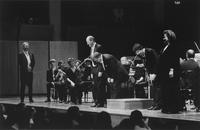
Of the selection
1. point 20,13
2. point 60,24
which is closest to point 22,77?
point 20,13

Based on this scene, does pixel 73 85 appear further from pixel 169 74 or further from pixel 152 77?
pixel 169 74

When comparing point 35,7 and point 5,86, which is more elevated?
point 35,7

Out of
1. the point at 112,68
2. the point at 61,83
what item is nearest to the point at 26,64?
the point at 61,83

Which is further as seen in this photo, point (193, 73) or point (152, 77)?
point (152, 77)

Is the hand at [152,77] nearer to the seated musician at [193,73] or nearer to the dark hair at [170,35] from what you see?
the seated musician at [193,73]

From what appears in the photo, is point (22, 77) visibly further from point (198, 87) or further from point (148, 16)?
point (148, 16)

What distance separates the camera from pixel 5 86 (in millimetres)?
14539

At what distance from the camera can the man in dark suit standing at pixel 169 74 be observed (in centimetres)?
759

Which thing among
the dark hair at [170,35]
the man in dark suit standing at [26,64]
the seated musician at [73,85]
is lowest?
the seated musician at [73,85]

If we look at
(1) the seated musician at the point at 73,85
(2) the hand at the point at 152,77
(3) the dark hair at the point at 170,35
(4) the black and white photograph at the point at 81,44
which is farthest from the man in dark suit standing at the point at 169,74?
(1) the seated musician at the point at 73,85

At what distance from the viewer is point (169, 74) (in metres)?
7.74

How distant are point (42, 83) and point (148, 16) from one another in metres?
4.14

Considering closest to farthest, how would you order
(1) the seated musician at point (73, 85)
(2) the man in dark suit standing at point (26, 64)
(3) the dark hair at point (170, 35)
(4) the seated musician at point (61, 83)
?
(3) the dark hair at point (170, 35) → (1) the seated musician at point (73, 85) → (2) the man in dark suit standing at point (26, 64) → (4) the seated musician at point (61, 83)

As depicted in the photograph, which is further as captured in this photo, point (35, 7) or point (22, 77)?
point (35, 7)
